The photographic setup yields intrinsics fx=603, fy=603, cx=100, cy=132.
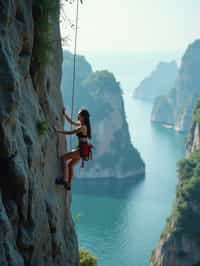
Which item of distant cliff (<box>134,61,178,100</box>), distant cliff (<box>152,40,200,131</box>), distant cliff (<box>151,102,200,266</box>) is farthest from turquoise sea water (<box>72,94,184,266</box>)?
distant cliff (<box>134,61,178,100</box>)

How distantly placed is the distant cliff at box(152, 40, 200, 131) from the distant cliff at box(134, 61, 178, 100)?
44.2 m

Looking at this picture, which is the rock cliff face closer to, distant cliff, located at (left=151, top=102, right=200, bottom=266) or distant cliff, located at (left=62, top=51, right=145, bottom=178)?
distant cliff, located at (left=151, top=102, right=200, bottom=266)

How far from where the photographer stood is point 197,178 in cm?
3725

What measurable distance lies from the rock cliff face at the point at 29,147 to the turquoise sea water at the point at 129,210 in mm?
23091

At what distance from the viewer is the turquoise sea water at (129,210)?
36656mm

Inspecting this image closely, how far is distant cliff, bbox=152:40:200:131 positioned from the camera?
109 m

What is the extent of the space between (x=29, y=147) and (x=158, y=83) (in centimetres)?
16601

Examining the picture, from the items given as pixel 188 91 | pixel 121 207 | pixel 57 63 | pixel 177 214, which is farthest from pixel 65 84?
pixel 57 63

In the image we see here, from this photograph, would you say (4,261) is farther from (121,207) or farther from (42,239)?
(121,207)

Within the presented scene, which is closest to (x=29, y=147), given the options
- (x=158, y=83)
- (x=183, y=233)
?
(x=183, y=233)

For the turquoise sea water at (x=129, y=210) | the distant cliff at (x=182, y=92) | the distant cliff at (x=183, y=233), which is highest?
the distant cliff at (x=182, y=92)

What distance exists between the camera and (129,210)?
47.5 metres

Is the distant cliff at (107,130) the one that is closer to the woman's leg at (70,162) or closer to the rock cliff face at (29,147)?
the woman's leg at (70,162)

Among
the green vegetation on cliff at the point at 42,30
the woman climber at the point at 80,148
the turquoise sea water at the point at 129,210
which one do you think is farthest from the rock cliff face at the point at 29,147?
the turquoise sea water at the point at 129,210
